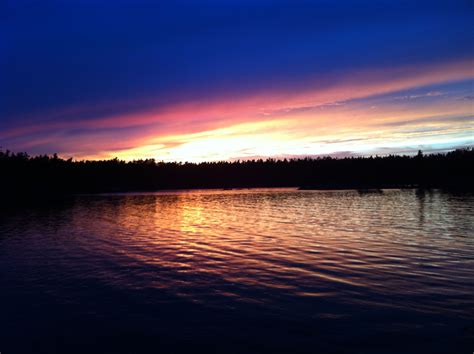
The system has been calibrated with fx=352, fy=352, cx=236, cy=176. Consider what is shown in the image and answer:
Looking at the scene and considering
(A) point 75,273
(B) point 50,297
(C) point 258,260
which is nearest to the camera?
(B) point 50,297

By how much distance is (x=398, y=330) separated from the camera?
1297 centimetres

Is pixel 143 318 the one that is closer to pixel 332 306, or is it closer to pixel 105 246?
pixel 332 306

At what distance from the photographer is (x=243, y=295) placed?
57.2 feet

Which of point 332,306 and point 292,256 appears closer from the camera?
point 332,306

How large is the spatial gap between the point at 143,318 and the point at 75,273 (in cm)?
1010

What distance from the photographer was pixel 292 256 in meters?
25.8

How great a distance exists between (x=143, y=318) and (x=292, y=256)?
1355 centimetres

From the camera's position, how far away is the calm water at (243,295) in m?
12.6

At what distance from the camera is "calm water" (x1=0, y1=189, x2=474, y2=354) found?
12.6 metres

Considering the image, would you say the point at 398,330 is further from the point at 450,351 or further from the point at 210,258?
the point at 210,258

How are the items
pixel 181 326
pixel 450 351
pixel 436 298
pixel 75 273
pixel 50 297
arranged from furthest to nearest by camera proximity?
1. pixel 75 273
2. pixel 50 297
3. pixel 436 298
4. pixel 181 326
5. pixel 450 351

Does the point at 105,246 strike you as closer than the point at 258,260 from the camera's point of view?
No

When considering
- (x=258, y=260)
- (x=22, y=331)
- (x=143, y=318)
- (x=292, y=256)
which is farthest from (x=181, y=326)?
(x=292, y=256)

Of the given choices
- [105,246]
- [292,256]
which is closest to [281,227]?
[292,256]
